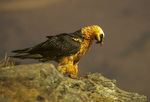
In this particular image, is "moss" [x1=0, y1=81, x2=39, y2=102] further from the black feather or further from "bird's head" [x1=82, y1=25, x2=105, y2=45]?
"bird's head" [x1=82, y1=25, x2=105, y2=45]

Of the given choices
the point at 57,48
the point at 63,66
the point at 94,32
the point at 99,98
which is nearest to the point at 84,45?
the point at 94,32

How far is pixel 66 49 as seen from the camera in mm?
6852

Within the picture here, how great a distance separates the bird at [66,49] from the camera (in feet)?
22.5

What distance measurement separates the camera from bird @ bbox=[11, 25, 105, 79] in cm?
686

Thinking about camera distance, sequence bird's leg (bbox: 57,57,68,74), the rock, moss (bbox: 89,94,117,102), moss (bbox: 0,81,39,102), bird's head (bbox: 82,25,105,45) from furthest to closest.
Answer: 1. bird's head (bbox: 82,25,105,45)
2. bird's leg (bbox: 57,57,68,74)
3. moss (bbox: 89,94,117,102)
4. the rock
5. moss (bbox: 0,81,39,102)

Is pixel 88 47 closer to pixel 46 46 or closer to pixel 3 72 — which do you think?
pixel 46 46

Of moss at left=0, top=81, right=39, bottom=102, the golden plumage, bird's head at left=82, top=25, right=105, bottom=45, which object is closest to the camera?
moss at left=0, top=81, right=39, bottom=102

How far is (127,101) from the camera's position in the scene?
6984 millimetres

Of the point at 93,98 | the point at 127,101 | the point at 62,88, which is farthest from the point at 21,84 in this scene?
the point at 127,101

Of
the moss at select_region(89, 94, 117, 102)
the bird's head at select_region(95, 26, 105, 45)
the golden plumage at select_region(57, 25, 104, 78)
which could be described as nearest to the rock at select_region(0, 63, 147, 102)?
the moss at select_region(89, 94, 117, 102)

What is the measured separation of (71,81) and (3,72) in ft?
8.05

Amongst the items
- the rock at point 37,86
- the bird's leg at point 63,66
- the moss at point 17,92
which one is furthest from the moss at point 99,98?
the moss at point 17,92

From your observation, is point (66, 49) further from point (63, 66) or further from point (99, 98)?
point (99, 98)

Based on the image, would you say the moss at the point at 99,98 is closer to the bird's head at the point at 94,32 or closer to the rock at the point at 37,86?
the rock at the point at 37,86
